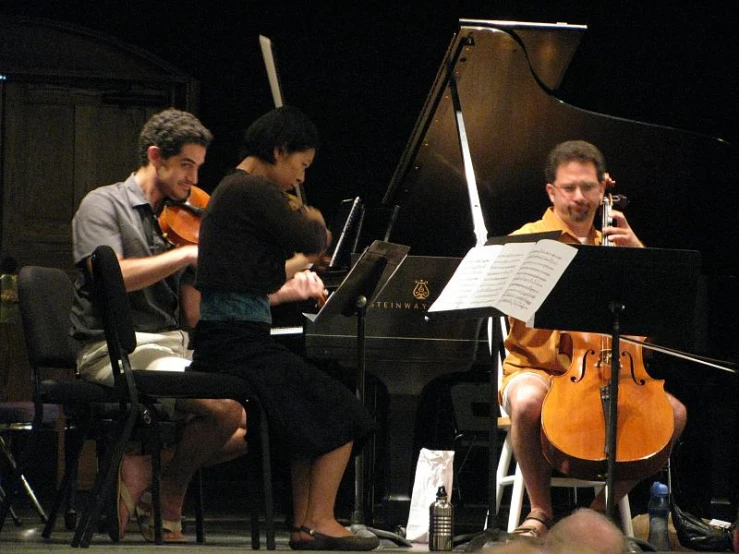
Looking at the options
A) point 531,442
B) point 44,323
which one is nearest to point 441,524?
point 531,442

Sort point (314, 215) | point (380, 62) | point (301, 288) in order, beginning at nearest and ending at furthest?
point (314, 215)
point (301, 288)
point (380, 62)

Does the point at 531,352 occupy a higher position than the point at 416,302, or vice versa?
the point at 416,302

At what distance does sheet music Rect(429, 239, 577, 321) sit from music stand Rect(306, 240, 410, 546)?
0.27 metres

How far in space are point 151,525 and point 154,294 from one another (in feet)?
2.30

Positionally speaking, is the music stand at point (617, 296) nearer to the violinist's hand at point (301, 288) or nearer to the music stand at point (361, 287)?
the music stand at point (361, 287)

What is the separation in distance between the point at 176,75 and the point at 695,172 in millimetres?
2970

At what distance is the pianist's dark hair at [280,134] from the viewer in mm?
3389

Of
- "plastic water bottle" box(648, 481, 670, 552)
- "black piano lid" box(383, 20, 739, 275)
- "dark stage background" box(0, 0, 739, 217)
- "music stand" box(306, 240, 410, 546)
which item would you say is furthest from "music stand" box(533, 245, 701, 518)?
"dark stage background" box(0, 0, 739, 217)

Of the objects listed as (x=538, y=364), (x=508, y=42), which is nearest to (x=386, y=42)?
(x=508, y=42)

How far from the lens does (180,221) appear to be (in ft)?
12.7

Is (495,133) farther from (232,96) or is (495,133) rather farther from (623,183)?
(232,96)

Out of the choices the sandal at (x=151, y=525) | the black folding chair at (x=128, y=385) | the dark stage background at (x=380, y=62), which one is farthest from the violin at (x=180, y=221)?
the dark stage background at (x=380, y=62)

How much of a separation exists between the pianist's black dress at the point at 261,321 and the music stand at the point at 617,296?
60cm

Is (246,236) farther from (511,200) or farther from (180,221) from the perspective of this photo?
(511,200)
